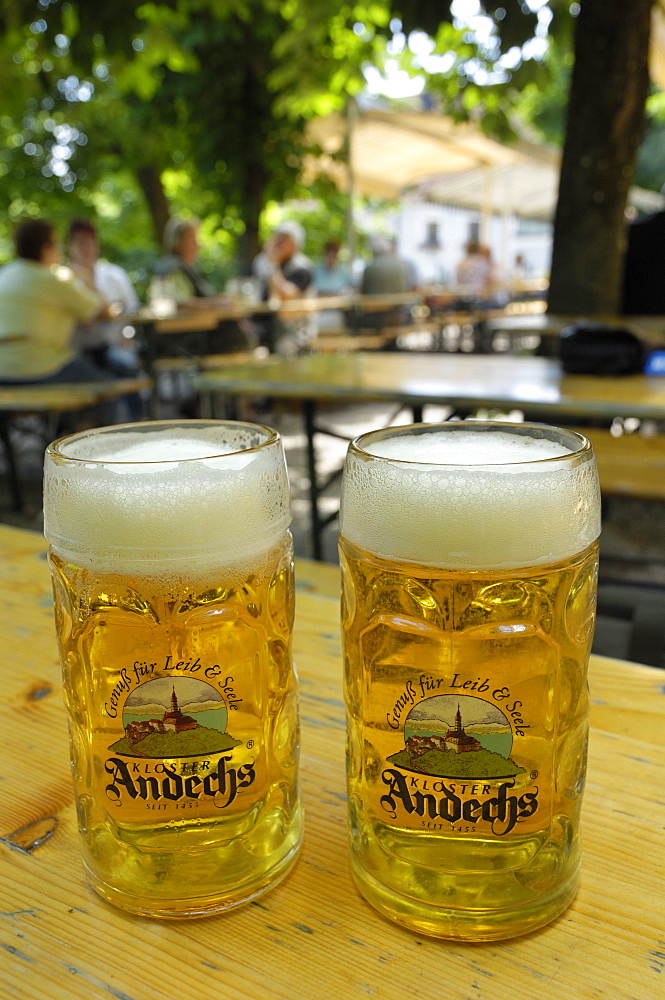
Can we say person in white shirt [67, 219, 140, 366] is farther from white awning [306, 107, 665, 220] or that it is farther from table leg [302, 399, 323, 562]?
table leg [302, 399, 323, 562]

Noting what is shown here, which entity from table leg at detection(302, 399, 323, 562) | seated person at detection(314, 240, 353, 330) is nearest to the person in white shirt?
table leg at detection(302, 399, 323, 562)

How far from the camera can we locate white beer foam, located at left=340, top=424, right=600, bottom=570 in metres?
0.42

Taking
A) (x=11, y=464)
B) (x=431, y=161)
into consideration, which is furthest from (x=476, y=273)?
(x=11, y=464)

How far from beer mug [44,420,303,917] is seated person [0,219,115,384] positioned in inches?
168

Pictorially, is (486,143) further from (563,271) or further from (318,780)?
(318,780)

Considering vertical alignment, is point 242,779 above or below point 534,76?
below

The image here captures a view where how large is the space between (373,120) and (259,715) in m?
8.51

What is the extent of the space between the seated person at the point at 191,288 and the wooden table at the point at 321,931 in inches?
220

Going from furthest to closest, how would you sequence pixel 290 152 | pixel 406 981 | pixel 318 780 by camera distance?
pixel 290 152 → pixel 318 780 → pixel 406 981

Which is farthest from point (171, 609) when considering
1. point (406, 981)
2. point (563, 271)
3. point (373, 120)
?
point (373, 120)

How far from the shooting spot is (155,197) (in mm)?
9047

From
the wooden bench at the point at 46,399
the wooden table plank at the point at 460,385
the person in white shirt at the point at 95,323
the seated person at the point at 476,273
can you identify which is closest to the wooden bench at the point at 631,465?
the wooden table plank at the point at 460,385

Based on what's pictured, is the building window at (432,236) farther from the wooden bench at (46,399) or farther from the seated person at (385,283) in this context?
the wooden bench at (46,399)

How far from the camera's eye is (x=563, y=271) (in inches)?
138
